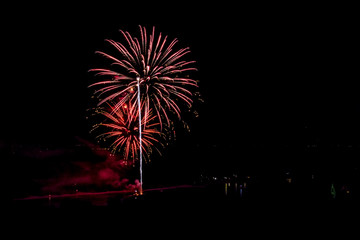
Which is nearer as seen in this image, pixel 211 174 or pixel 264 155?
pixel 211 174

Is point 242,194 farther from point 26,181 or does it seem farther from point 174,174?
point 26,181

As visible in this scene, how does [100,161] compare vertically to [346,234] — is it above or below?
above

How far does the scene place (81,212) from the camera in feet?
36.0

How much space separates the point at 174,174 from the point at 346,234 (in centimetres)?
1292

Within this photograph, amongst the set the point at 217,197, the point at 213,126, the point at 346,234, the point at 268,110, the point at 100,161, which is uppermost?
the point at 268,110

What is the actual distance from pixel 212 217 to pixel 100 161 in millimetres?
11752

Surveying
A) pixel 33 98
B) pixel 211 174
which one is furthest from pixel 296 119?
pixel 33 98

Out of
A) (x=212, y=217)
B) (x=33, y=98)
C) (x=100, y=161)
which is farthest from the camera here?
(x=33, y=98)

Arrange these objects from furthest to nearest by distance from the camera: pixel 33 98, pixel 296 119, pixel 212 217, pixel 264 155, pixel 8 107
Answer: pixel 296 119, pixel 264 155, pixel 33 98, pixel 8 107, pixel 212 217

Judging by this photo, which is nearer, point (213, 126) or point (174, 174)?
point (174, 174)

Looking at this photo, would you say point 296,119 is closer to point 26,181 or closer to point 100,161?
point 100,161

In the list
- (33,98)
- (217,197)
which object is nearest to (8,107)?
(33,98)

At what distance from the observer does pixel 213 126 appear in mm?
35500

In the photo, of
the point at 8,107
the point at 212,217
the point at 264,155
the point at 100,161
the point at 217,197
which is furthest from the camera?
the point at 264,155
